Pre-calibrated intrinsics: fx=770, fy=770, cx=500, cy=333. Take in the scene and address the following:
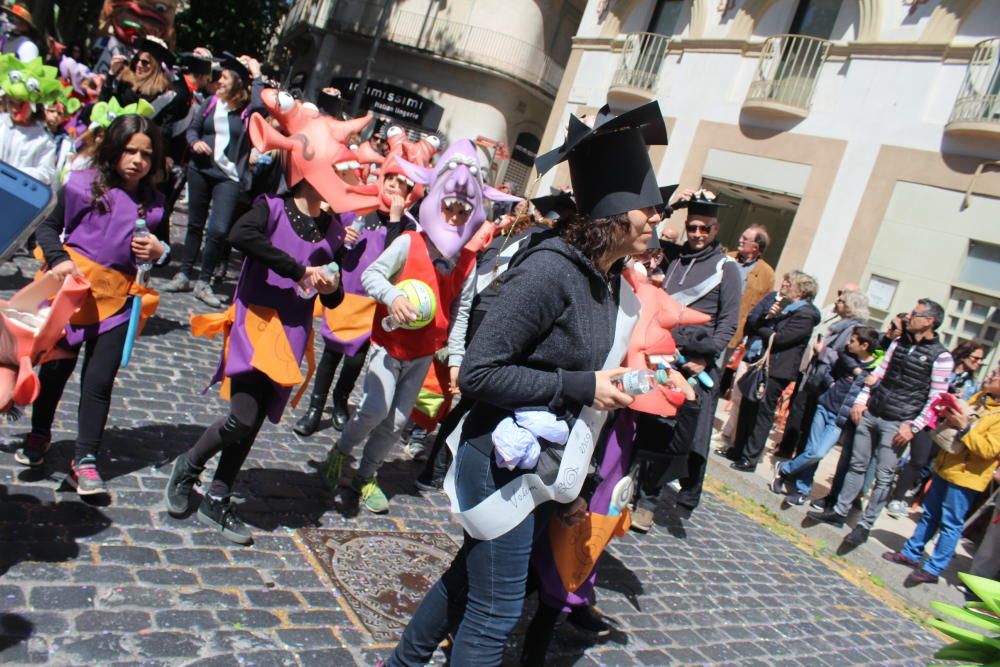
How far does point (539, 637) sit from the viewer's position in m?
3.44

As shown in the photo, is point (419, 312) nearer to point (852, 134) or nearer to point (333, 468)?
point (333, 468)

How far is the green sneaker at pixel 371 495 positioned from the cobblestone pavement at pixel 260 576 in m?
0.09

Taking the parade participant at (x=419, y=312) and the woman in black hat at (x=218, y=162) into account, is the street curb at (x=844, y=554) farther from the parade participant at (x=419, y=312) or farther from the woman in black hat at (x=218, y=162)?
the woman in black hat at (x=218, y=162)

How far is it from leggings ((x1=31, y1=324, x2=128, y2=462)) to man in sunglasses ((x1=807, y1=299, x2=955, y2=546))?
5957mm

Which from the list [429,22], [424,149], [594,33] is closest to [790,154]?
[594,33]

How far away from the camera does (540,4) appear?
1100 inches

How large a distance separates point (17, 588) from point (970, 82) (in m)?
14.7

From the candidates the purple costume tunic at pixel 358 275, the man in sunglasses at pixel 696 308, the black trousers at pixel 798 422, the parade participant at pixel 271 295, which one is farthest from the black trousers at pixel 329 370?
the black trousers at pixel 798 422

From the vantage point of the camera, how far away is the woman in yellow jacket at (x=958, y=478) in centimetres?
617

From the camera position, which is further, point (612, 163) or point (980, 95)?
point (980, 95)

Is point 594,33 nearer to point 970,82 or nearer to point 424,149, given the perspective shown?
point 970,82

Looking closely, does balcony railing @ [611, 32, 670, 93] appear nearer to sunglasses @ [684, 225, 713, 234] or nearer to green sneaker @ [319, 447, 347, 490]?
sunglasses @ [684, 225, 713, 234]

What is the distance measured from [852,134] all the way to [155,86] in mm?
11969

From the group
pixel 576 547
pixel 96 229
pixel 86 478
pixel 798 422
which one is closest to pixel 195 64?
pixel 96 229
